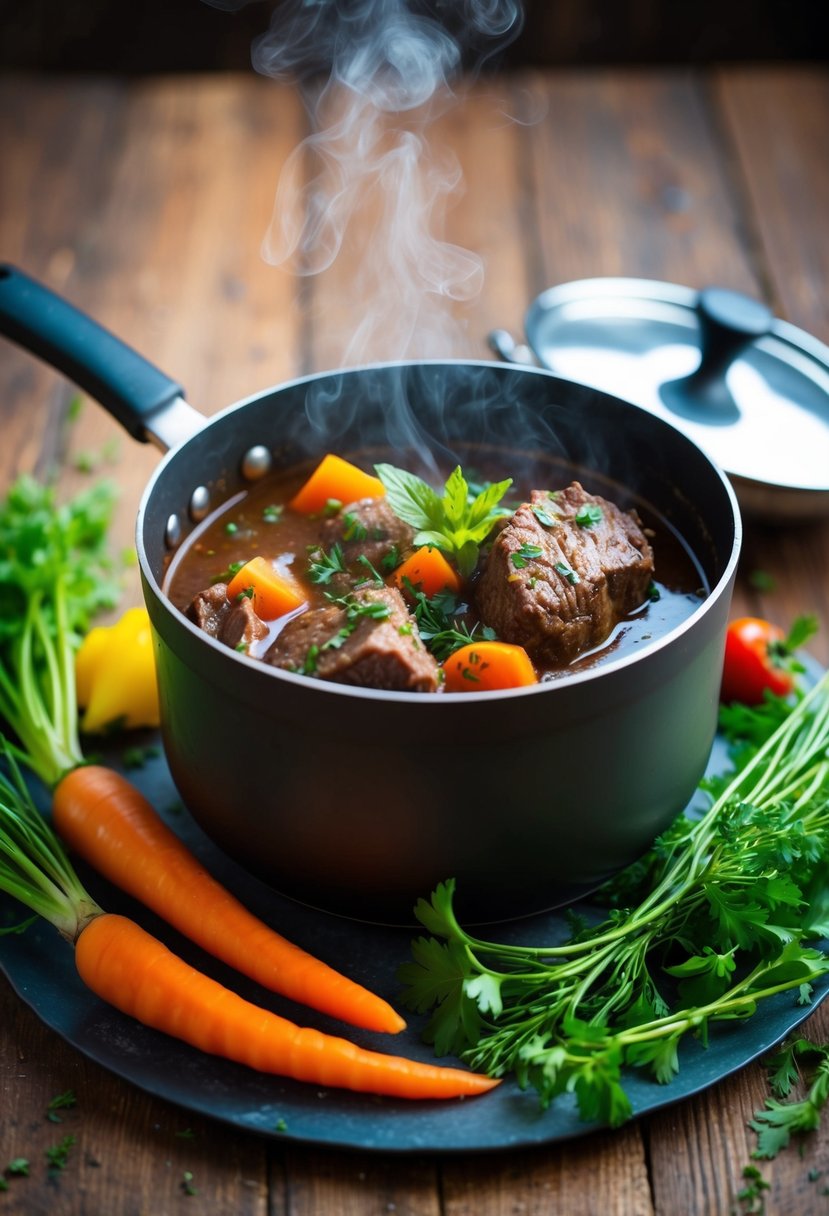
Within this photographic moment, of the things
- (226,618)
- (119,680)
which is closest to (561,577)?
(226,618)

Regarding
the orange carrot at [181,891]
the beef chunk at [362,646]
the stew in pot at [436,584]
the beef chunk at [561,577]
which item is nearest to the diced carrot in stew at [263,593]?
the stew in pot at [436,584]

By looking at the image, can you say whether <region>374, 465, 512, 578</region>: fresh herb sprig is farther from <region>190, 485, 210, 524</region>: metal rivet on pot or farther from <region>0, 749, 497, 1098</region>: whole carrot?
<region>0, 749, 497, 1098</region>: whole carrot

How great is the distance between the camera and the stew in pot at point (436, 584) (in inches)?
90.0

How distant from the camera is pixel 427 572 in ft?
8.26

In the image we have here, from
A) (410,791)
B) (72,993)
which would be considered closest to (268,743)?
(410,791)

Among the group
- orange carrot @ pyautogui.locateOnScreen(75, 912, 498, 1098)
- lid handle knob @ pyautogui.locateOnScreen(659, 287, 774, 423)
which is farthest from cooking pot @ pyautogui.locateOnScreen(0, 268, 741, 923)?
lid handle knob @ pyautogui.locateOnScreen(659, 287, 774, 423)

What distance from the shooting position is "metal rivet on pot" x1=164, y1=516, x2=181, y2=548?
2.73m

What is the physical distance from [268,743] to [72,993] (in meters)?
0.63

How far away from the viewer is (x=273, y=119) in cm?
546

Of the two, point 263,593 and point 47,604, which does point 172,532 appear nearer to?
point 263,593

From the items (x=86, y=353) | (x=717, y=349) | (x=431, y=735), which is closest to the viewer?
(x=431, y=735)

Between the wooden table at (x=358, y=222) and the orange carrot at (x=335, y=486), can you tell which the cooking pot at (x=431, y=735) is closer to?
the orange carrot at (x=335, y=486)

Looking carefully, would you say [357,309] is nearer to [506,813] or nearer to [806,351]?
[806,351]

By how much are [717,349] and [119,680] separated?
5.76 ft
